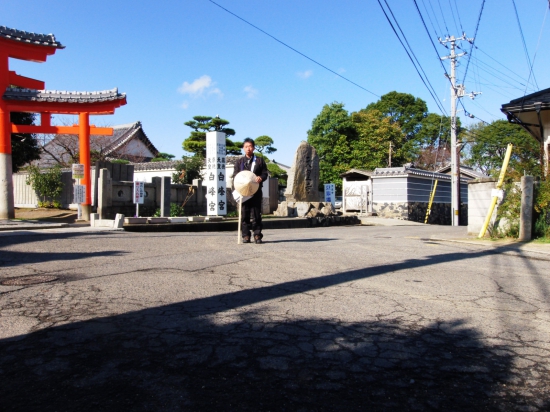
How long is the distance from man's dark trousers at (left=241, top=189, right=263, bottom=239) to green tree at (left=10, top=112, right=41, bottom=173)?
15.7 m

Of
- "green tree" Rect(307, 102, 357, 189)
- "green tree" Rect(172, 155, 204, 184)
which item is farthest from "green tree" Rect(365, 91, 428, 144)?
"green tree" Rect(172, 155, 204, 184)

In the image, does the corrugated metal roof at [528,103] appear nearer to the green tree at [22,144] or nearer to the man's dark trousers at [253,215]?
the man's dark trousers at [253,215]

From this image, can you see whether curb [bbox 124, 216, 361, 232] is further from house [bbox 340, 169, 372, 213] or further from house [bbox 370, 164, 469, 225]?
house [bbox 340, 169, 372, 213]

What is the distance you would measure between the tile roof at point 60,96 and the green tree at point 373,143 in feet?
84.1

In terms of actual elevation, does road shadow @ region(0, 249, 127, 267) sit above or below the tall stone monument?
below

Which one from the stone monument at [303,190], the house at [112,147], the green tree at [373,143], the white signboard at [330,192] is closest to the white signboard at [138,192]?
the stone monument at [303,190]

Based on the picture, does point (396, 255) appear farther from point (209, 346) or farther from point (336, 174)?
point (336, 174)

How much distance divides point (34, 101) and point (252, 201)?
11.3 m

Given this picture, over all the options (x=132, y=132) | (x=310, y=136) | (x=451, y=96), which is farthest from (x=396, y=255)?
(x=310, y=136)

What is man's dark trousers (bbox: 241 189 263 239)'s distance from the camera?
8117 millimetres

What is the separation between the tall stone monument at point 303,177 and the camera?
2272 centimetres

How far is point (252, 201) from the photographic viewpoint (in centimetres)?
812

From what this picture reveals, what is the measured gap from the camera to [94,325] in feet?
10.8

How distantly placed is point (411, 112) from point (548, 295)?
52539mm
